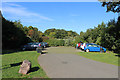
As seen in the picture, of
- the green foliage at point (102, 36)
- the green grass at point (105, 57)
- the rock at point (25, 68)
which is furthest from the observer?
the green foliage at point (102, 36)

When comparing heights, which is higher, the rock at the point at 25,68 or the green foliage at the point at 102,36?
the green foliage at the point at 102,36

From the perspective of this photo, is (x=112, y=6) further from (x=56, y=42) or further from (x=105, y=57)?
(x=56, y=42)

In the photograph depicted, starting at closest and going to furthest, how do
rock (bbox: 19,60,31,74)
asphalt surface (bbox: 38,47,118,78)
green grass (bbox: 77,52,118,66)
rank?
asphalt surface (bbox: 38,47,118,78)
rock (bbox: 19,60,31,74)
green grass (bbox: 77,52,118,66)

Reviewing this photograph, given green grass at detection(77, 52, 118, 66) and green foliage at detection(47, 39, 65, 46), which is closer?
green grass at detection(77, 52, 118, 66)

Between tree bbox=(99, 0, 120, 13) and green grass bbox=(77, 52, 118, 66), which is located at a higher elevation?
tree bbox=(99, 0, 120, 13)

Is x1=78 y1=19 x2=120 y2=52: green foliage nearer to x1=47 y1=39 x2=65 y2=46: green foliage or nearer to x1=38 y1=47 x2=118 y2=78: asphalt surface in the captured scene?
x1=47 y1=39 x2=65 y2=46: green foliage

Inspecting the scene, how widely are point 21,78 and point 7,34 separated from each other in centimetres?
1840

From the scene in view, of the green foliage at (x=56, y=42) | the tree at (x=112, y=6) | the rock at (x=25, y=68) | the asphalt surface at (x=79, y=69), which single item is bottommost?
the asphalt surface at (x=79, y=69)

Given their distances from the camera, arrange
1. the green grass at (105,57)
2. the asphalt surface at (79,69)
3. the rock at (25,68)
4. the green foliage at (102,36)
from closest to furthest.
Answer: the asphalt surface at (79,69)
the rock at (25,68)
the green grass at (105,57)
the green foliage at (102,36)

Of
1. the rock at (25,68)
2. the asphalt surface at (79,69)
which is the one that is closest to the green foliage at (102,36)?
the asphalt surface at (79,69)

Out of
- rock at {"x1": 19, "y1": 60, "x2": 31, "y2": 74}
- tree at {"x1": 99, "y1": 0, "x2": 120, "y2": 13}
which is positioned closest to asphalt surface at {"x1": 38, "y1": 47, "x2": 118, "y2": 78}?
rock at {"x1": 19, "y1": 60, "x2": 31, "y2": 74}

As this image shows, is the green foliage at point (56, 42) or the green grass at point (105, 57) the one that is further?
the green foliage at point (56, 42)

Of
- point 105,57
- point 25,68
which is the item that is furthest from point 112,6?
point 25,68

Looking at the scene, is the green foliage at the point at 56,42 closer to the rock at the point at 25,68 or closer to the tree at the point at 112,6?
the tree at the point at 112,6
